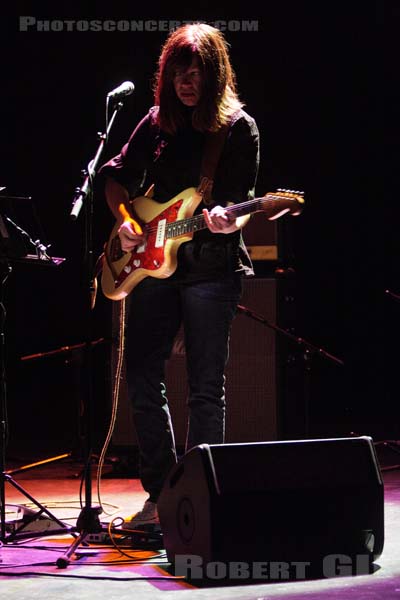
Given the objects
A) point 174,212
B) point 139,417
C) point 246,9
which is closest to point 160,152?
point 174,212

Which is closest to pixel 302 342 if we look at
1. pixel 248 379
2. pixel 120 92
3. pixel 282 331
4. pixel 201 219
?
pixel 282 331

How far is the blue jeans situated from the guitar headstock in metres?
0.33

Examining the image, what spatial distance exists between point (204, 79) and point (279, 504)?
1.50 metres

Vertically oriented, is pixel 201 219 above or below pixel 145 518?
above

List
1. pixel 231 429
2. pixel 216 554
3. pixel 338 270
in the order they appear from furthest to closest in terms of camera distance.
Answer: pixel 338 270, pixel 231 429, pixel 216 554

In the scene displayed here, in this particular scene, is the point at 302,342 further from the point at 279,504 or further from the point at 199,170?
the point at 279,504

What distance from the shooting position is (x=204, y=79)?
3.26 meters

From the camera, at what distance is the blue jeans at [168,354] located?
3.20 metres

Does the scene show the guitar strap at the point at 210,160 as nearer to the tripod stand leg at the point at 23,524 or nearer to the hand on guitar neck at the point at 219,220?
the hand on guitar neck at the point at 219,220

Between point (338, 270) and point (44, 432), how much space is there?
235cm

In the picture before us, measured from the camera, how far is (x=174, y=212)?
324 cm

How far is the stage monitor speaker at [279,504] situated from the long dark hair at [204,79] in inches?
47.2

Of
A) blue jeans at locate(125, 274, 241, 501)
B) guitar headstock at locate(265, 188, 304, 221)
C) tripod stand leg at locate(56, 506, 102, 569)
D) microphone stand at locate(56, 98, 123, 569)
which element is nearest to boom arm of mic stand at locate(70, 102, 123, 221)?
microphone stand at locate(56, 98, 123, 569)

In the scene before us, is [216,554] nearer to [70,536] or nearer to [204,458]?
[204,458]
